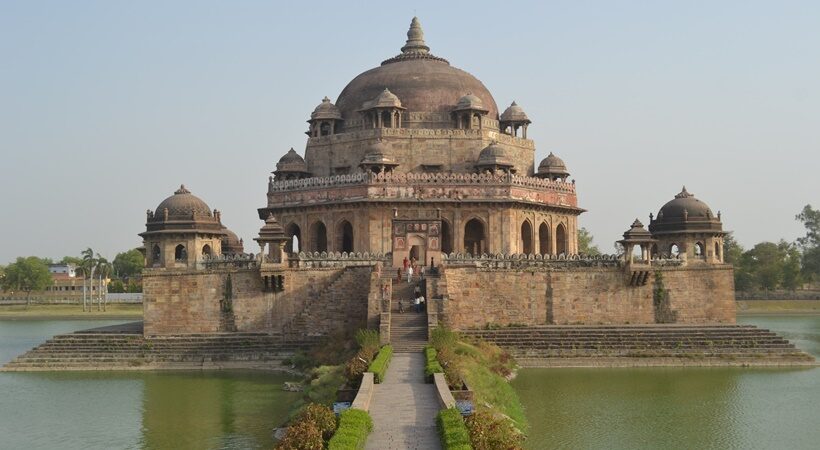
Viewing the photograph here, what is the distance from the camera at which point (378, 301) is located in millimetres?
26094

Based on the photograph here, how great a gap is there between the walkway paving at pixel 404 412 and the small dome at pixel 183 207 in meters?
13.8

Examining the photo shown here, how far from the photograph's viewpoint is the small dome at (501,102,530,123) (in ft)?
128

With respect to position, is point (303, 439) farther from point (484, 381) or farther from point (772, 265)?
point (772, 265)

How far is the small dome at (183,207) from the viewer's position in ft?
104

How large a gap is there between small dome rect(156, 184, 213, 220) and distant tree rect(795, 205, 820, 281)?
53332 mm

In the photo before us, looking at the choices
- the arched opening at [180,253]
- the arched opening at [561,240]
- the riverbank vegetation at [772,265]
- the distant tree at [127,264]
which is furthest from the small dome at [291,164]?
the distant tree at [127,264]

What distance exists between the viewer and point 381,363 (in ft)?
64.2

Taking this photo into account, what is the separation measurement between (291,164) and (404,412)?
2374 cm

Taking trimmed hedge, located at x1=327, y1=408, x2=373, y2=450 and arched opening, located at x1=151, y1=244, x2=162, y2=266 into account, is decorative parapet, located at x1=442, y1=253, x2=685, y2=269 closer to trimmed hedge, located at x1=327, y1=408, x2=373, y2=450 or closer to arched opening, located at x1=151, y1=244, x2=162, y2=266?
arched opening, located at x1=151, y1=244, x2=162, y2=266

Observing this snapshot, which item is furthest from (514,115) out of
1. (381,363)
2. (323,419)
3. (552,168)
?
(323,419)

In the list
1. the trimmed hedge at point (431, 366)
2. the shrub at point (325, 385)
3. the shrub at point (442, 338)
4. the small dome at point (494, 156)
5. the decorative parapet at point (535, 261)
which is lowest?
the shrub at point (325, 385)

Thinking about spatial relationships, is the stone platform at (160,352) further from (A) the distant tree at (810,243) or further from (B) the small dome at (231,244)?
(A) the distant tree at (810,243)

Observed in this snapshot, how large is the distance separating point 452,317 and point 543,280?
3471 millimetres

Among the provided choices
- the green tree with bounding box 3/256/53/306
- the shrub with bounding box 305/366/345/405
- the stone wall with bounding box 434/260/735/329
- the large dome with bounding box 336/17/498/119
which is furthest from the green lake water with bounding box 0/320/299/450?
Result: the green tree with bounding box 3/256/53/306
